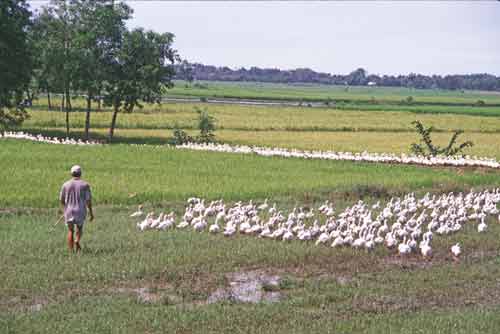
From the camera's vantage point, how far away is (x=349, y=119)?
83.0 m

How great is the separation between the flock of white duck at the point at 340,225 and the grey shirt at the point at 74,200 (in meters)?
3.04

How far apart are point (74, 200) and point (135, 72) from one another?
40.1 metres

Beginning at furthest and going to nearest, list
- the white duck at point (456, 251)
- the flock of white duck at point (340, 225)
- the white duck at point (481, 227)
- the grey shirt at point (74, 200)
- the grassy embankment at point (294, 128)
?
the grassy embankment at point (294, 128)
the white duck at point (481, 227)
the flock of white duck at point (340, 225)
the white duck at point (456, 251)
the grey shirt at point (74, 200)

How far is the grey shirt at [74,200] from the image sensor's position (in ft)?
52.1

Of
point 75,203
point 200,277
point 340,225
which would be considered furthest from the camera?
point 340,225

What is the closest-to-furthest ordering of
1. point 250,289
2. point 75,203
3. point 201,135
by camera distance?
point 250,289 → point 75,203 → point 201,135

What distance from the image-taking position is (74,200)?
15977 millimetres

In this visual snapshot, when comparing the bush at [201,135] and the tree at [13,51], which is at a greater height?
the tree at [13,51]

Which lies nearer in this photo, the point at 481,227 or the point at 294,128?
the point at 481,227

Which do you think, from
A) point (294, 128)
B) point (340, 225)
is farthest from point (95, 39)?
point (340, 225)

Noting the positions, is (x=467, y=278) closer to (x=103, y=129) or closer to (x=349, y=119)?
(x=103, y=129)

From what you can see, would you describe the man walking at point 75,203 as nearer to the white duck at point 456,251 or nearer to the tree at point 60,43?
the white duck at point 456,251

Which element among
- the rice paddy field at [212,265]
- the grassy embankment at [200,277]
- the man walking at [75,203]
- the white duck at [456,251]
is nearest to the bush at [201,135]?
the rice paddy field at [212,265]

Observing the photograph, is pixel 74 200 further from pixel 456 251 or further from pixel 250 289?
pixel 456 251
